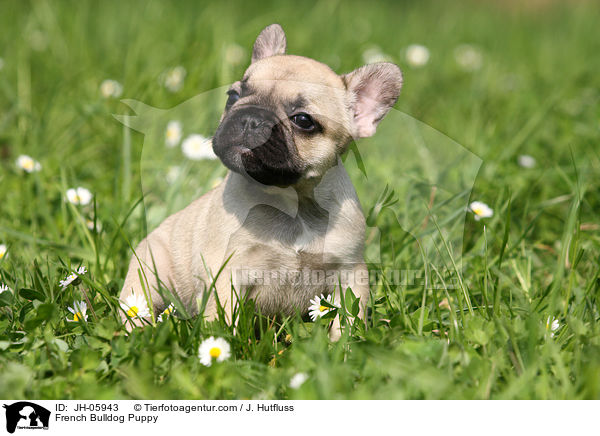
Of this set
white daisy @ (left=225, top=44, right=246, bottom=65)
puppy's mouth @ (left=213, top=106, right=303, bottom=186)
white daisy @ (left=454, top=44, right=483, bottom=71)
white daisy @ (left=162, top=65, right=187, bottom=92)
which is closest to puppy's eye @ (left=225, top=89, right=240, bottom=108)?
puppy's mouth @ (left=213, top=106, right=303, bottom=186)

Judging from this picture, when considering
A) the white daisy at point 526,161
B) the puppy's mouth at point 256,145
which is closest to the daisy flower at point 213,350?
the puppy's mouth at point 256,145

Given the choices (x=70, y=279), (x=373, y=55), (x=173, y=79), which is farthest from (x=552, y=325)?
(x=373, y=55)

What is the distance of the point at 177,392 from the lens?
230 centimetres

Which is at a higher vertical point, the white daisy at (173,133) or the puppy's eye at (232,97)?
the white daisy at (173,133)

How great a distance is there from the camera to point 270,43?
325 cm

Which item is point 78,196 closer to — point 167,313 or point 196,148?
point 196,148

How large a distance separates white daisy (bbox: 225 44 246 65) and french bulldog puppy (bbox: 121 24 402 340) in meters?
2.19

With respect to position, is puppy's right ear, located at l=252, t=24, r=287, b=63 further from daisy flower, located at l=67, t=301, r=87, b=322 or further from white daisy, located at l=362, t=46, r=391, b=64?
white daisy, located at l=362, t=46, r=391, b=64

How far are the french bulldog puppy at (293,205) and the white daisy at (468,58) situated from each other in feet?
16.6

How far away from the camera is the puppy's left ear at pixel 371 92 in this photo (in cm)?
305

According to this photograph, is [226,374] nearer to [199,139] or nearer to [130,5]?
[199,139]

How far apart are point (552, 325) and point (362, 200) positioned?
1.38 meters
